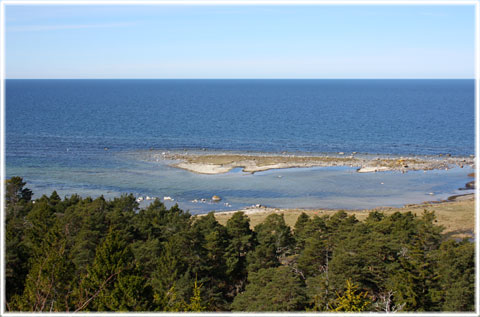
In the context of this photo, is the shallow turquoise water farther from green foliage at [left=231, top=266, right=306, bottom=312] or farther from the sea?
green foliage at [left=231, top=266, right=306, bottom=312]

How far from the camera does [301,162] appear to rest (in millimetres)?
65375

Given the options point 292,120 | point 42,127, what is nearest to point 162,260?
Result: point 42,127

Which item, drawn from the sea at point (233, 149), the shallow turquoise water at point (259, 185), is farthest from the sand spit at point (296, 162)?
the sea at point (233, 149)

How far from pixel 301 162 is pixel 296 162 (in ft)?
2.21

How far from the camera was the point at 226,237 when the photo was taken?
88.8 ft

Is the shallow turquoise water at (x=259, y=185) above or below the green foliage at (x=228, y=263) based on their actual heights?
above

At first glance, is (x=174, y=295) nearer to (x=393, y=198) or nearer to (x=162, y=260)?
(x=162, y=260)

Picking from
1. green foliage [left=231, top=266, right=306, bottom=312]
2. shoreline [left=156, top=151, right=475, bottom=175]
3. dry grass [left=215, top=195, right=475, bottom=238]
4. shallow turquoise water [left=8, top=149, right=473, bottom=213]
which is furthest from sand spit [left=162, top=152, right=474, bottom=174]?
green foliage [left=231, top=266, right=306, bottom=312]

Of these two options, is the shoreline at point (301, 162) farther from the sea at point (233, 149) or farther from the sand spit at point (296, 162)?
the sea at point (233, 149)

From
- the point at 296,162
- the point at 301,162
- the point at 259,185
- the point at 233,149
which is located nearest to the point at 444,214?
the point at 259,185

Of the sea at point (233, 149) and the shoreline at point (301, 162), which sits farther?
the shoreline at point (301, 162)

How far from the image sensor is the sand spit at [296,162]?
61438 millimetres

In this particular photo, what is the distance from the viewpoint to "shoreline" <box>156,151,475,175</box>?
6144cm

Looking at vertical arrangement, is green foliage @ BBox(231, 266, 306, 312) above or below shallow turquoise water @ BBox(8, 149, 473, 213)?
below
